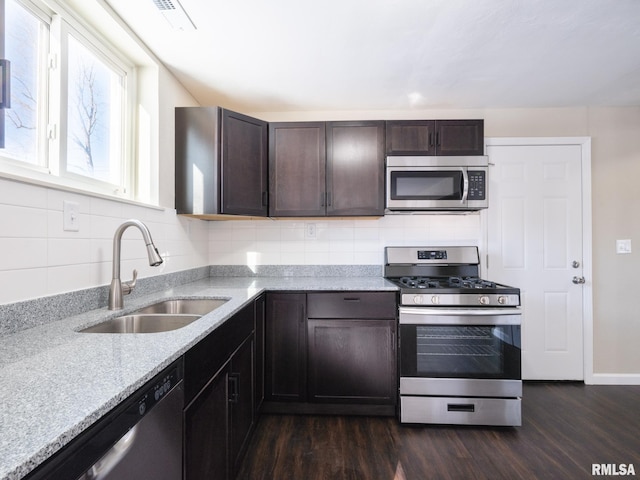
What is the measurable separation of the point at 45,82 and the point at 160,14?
2.14 ft

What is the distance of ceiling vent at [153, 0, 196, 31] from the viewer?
1.45 meters

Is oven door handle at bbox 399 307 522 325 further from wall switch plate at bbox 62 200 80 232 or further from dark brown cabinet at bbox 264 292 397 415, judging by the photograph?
wall switch plate at bbox 62 200 80 232

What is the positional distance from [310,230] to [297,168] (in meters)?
0.58

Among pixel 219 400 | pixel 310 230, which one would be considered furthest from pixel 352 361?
pixel 310 230

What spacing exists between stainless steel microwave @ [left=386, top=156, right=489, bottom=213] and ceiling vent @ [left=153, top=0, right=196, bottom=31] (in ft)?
4.96

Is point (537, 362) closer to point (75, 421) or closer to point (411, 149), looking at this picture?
point (411, 149)

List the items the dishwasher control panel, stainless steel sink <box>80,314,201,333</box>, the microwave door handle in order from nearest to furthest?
the dishwasher control panel < stainless steel sink <box>80,314,201,333</box> < the microwave door handle

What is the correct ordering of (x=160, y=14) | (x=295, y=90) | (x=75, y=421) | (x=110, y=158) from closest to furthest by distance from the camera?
(x=75, y=421) < (x=160, y=14) < (x=110, y=158) < (x=295, y=90)

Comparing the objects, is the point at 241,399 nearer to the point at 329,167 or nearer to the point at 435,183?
the point at 329,167

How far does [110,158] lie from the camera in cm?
170

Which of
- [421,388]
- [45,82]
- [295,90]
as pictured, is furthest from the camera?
[295,90]

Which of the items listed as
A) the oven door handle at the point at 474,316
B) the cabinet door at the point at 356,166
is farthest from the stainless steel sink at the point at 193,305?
the oven door handle at the point at 474,316

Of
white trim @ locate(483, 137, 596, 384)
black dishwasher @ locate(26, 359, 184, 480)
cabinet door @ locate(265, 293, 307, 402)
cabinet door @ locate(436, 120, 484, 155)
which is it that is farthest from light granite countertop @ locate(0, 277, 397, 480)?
white trim @ locate(483, 137, 596, 384)

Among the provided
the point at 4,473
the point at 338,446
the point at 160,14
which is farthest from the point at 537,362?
the point at 160,14
